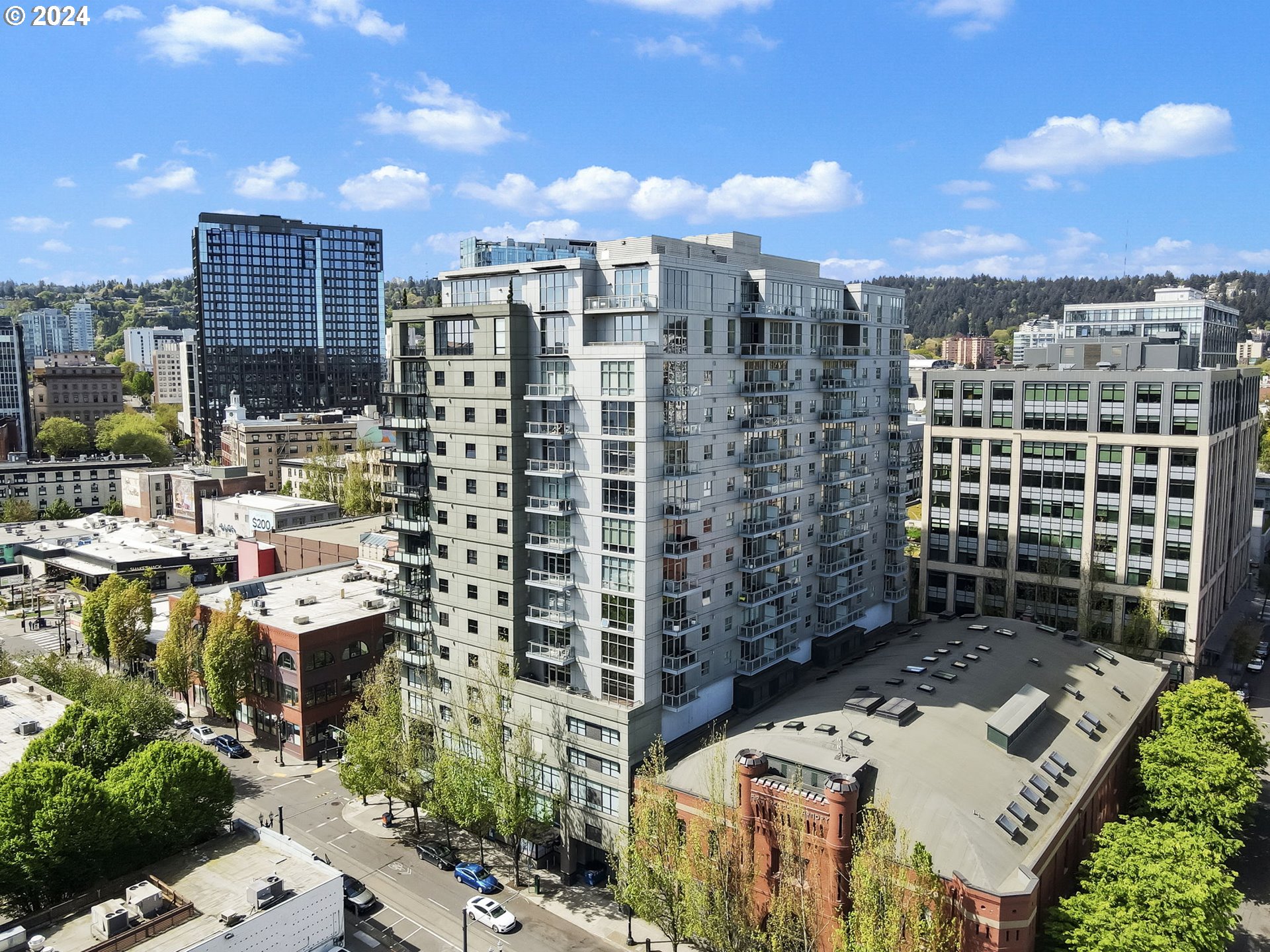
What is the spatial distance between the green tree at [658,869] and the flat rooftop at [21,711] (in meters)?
44.2

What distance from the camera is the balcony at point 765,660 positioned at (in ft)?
220

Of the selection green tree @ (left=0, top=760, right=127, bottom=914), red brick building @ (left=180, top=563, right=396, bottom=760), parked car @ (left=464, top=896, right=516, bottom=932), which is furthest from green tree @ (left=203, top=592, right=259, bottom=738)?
parked car @ (left=464, top=896, right=516, bottom=932)

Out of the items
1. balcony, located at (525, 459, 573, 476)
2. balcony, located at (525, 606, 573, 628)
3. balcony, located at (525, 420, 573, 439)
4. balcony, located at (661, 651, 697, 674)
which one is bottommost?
balcony, located at (661, 651, 697, 674)

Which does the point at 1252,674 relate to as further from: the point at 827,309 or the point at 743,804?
the point at 743,804

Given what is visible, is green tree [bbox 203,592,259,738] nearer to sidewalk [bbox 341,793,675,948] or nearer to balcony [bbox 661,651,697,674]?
sidewalk [bbox 341,793,675,948]

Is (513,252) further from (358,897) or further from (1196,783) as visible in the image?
(1196,783)

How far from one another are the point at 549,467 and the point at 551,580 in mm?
7960

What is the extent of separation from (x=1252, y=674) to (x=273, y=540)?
12565 centimetres

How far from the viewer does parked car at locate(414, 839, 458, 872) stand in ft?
208

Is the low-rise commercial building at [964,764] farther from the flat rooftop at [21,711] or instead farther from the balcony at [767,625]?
the flat rooftop at [21,711]

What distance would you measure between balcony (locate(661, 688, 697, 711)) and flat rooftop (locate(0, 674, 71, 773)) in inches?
1801

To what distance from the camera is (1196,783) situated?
5984 cm

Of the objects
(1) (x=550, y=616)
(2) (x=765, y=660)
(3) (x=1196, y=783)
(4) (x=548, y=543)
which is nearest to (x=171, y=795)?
(1) (x=550, y=616)

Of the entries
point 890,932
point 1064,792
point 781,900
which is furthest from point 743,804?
point 1064,792
